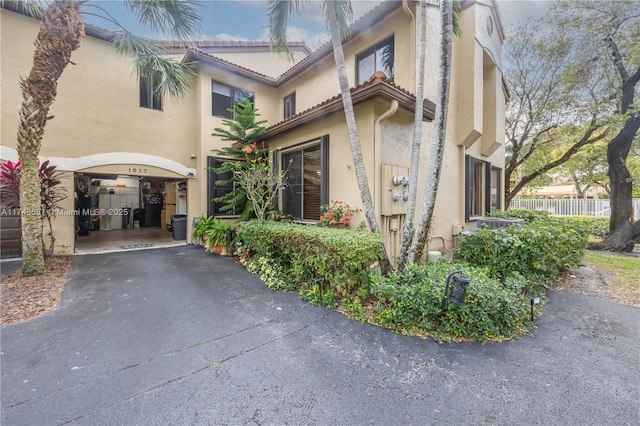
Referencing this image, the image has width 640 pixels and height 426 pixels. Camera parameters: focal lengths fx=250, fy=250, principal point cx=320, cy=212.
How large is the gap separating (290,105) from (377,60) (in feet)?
15.6

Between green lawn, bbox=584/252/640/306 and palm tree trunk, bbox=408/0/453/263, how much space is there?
4.11 metres

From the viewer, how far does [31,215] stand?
551 centimetres

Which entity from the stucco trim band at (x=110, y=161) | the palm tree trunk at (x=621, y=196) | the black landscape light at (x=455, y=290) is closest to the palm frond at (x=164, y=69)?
the stucco trim band at (x=110, y=161)

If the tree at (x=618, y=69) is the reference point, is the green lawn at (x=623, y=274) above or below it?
below

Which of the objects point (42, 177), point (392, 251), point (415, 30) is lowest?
point (392, 251)

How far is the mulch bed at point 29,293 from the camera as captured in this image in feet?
13.2

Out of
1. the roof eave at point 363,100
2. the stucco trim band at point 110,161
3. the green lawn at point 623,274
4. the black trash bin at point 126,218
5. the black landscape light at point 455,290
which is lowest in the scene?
the green lawn at point 623,274

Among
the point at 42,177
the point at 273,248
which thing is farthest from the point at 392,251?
the point at 42,177

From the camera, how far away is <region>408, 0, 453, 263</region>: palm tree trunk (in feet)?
13.4

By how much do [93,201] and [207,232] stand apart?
962cm

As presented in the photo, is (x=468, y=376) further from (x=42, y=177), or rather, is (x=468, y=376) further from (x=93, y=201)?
(x=93, y=201)

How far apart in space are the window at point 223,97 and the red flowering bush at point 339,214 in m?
6.79

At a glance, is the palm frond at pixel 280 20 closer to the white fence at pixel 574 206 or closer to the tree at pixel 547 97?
the tree at pixel 547 97

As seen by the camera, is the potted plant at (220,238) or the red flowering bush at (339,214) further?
the potted plant at (220,238)
